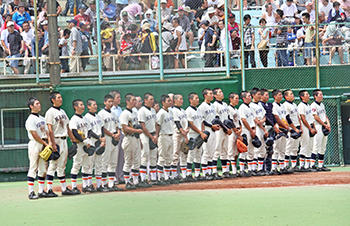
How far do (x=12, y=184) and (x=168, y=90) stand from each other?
419 centimetres

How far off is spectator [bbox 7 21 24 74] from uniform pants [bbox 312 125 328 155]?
7.06 m

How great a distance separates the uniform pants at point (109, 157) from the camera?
12961 millimetres

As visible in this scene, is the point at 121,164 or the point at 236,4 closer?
the point at 121,164

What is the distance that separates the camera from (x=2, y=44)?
16.4m

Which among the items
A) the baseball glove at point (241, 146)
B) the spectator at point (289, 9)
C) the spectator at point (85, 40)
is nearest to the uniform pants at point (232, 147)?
the baseball glove at point (241, 146)

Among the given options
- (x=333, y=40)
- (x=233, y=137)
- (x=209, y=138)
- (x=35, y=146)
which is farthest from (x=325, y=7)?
(x=35, y=146)

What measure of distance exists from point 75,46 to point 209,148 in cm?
436

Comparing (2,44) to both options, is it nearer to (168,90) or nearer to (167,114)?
(168,90)

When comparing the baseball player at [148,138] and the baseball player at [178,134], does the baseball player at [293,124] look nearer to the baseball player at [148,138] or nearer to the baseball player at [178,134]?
the baseball player at [178,134]

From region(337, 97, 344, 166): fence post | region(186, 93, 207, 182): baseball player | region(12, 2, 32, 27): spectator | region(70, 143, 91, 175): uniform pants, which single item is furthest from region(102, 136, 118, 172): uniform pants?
region(337, 97, 344, 166): fence post

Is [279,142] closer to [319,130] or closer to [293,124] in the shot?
[293,124]

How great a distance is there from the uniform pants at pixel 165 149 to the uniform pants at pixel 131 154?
670 mm

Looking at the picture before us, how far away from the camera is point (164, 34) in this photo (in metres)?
16.5

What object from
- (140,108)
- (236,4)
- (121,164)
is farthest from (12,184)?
(236,4)
